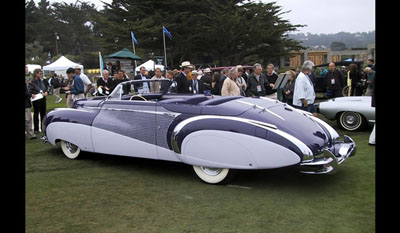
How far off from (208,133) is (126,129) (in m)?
1.44

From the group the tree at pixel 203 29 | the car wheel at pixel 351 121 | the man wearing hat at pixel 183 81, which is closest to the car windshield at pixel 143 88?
the man wearing hat at pixel 183 81

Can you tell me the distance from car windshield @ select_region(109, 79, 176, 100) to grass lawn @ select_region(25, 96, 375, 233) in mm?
1207

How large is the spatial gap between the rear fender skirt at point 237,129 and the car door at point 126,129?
479mm

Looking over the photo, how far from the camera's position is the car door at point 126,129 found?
5031 millimetres

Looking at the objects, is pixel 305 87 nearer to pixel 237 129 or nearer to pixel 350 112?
pixel 350 112

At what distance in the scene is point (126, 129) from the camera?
A: 523 centimetres

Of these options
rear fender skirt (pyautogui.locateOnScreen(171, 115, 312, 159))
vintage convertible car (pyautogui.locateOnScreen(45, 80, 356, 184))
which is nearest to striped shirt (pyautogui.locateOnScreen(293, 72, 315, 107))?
vintage convertible car (pyautogui.locateOnScreen(45, 80, 356, 184))

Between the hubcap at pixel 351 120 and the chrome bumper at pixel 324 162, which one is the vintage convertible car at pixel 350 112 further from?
the chrome bumper at pixel 324 162

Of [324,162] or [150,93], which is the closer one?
[324,162]

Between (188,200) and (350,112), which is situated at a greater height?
(350,112)

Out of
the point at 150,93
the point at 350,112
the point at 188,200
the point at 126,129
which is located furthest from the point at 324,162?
the point at 350,112
